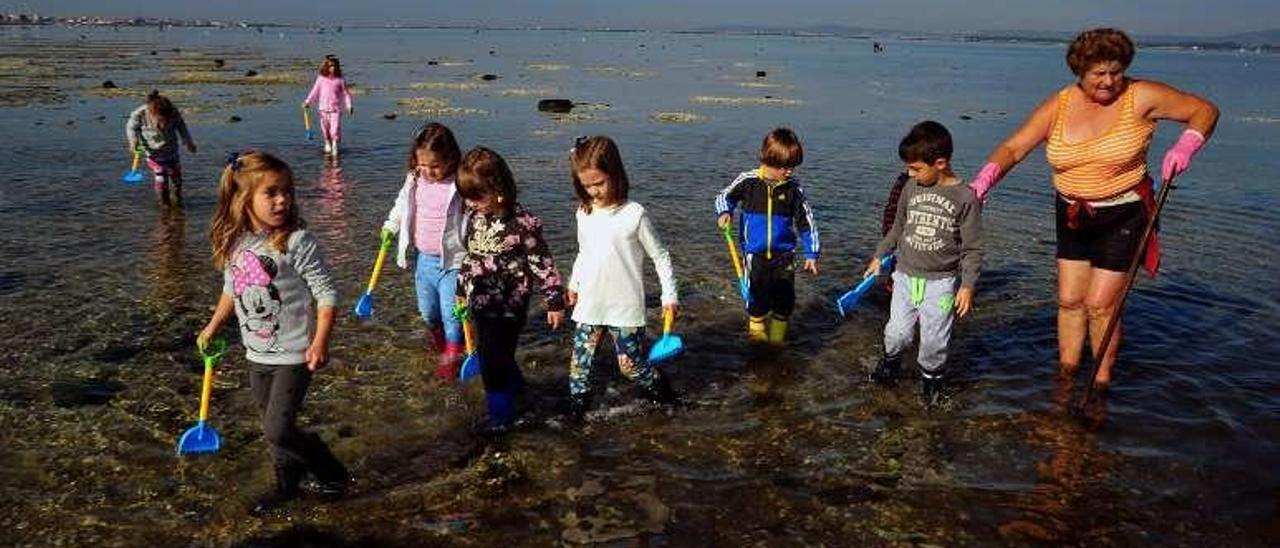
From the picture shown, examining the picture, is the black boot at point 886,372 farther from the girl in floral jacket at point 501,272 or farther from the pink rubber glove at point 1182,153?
the girl in floral jacket at point 501,272

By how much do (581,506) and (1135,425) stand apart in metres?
4.56

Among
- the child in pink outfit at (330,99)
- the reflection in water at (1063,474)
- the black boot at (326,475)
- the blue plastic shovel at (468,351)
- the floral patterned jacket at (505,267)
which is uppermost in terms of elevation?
the child in pink outfit at (330,99)

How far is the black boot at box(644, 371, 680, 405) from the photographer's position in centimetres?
679

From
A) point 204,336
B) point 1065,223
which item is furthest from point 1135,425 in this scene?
point 204,336

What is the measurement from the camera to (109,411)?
21.8ft

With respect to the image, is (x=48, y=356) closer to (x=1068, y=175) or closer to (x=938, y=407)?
(x=938, y=407)

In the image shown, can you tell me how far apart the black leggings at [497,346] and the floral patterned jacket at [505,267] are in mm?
68

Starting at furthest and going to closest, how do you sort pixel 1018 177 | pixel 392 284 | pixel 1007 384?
pixel 1018 177, pixel 392 284, pixel 1007 384

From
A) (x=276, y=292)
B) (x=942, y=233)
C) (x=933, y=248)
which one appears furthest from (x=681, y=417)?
(x=276, y=292)

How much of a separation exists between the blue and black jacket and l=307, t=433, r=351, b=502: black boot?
4163 mm

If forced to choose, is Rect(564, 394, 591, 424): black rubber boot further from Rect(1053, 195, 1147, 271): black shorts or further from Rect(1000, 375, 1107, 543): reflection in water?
Rect(1053, 195, 1147, 271): black shorts

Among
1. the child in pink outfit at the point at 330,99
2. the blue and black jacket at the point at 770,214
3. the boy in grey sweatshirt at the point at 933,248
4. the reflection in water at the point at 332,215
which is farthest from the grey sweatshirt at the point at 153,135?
the boy in grey sweatshirt at the point at 933,248

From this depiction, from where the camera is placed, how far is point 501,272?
6.21 m

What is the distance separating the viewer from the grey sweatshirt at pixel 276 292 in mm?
4824
